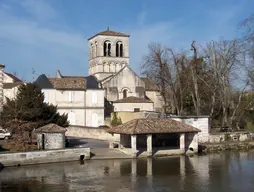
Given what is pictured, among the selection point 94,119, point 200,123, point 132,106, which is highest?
point 132,106

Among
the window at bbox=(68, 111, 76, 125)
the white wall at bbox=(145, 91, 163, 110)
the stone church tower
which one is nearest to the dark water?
the window at bbox=(68, 111, 76, 125)

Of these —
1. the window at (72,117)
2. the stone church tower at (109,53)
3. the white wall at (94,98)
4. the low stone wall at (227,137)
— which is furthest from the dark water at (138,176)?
the stone church tower at (109,53)

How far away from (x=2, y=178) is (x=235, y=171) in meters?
14.6

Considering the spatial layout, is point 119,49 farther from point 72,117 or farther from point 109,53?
point 72,117

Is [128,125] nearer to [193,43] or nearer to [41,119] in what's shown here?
[41,119]

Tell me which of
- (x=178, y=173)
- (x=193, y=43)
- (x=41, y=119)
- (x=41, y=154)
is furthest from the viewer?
(x=193, y=43)

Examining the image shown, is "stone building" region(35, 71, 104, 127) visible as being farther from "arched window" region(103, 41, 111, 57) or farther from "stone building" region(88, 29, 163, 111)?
"arched window" region(103, 41, 111, 57)

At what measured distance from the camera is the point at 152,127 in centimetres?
3284

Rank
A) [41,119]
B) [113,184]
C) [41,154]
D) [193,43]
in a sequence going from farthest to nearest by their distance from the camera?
[193,43] → [41,119] → [41,154] → [113,184]

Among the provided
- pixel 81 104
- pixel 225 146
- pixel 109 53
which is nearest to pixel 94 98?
pixel 81 104

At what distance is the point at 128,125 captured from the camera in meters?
33.4

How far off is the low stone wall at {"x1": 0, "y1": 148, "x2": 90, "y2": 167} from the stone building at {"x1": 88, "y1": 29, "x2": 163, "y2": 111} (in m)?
26.8

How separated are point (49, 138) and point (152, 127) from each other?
8416mm

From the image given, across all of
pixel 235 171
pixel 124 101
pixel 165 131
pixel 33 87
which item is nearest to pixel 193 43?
pixel 124 101
